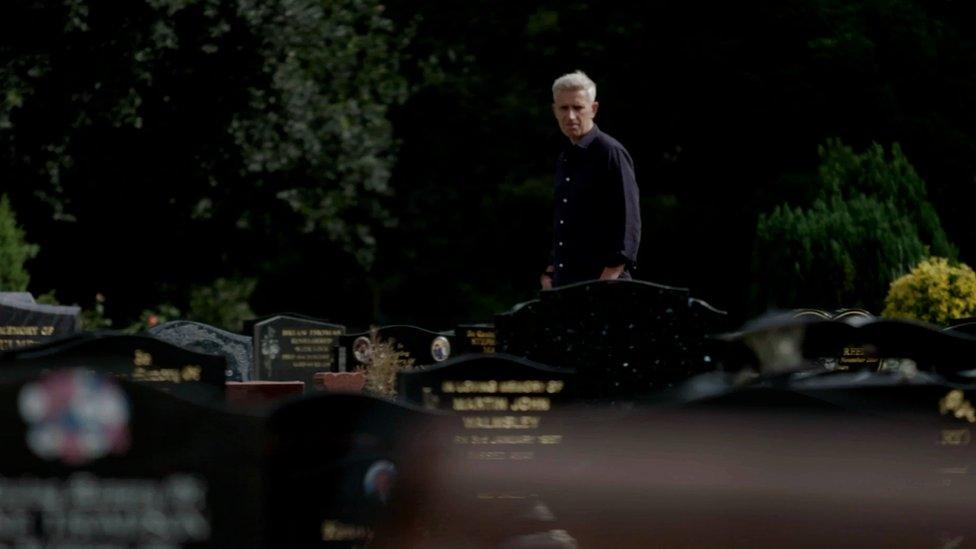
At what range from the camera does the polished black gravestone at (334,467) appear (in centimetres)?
584

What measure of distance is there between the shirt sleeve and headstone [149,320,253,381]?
5.83 meters

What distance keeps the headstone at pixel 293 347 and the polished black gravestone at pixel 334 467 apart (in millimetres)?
11102

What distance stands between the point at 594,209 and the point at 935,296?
27.5ft

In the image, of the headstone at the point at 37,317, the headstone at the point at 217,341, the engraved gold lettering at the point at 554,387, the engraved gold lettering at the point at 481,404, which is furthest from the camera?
the headstone at the point at 37,317

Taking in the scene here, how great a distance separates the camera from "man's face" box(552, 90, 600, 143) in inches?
402

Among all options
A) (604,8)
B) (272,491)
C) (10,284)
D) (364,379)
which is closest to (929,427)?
(272,491)

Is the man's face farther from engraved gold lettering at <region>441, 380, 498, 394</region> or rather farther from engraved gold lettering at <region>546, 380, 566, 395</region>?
engraved gold lettering at <region>441, 380, 498, 394</region>

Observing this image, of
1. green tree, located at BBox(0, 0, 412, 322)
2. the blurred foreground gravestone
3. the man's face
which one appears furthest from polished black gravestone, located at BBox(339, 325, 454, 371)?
green tree, located at BBox(0, 0, 412, 322)

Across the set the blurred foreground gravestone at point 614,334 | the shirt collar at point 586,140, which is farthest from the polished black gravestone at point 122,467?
the shirt collar at point 586,140

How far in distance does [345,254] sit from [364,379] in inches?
911

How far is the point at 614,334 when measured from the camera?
9156mm

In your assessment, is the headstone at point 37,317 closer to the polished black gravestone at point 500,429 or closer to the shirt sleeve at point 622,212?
the shirt sleeve at point 622,212

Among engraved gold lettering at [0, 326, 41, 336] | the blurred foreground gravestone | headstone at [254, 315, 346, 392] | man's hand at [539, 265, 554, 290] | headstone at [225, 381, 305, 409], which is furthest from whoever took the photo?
headstone at [254, 315, 346, 392]

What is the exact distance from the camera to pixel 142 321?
2839 centimetres
